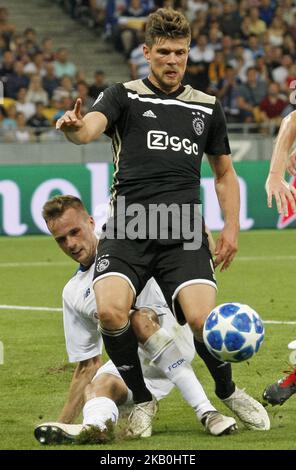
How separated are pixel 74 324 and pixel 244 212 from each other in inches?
478

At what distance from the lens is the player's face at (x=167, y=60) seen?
6.53 meters

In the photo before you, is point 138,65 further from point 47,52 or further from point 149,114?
point 149,114

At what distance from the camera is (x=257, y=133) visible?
2008 centimetres

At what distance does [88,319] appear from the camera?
6750 mm

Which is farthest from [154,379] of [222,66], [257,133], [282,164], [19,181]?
[222,66]

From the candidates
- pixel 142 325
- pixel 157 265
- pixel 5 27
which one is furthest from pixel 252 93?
pixel 142 325

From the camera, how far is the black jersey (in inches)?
255

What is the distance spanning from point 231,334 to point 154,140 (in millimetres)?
1249

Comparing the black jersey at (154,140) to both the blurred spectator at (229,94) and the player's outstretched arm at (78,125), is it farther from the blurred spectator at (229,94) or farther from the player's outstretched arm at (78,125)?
the blurred spectator at (229,94)

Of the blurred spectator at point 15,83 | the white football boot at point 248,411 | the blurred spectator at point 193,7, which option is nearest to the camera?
the white football boot at point 248,411

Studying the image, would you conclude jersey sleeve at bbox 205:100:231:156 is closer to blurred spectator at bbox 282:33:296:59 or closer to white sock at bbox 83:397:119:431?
white sock at bbox 83:397:119:431

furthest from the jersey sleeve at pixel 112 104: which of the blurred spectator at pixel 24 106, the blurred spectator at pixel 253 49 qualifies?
the blurred spectator at pixel 253 49

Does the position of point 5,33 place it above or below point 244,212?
above

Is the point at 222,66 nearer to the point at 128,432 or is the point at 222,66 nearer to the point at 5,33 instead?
the point at 5,33
